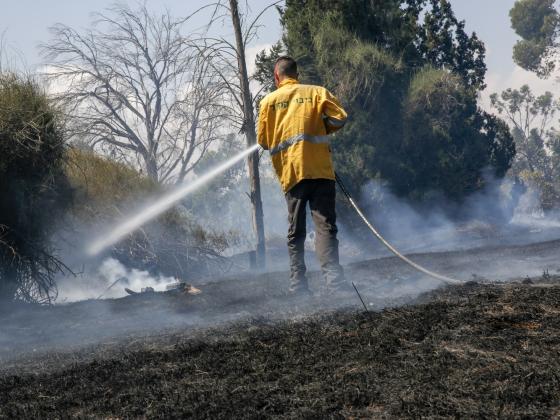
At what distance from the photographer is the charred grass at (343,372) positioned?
2.89 metres

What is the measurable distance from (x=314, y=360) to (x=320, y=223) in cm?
321

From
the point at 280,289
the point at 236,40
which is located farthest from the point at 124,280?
the point at 280,289

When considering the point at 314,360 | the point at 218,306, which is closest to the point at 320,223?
the point at 218,306

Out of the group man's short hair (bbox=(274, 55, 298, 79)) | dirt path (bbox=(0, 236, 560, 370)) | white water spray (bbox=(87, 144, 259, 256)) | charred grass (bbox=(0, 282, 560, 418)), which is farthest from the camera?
white water spray (bbox=(87, 144, 259, 256))

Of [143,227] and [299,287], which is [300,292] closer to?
[299,287]

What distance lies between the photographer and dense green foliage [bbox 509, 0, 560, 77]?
133ft

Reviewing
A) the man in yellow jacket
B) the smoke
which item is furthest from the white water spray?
the man in yellow jacket

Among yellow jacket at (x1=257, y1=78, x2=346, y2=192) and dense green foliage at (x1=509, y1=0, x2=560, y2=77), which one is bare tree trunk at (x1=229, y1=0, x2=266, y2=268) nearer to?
yellow jacket at (x1=257, y1=78, x2=346, y2=192)

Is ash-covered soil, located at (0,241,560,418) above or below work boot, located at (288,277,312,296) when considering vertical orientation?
above

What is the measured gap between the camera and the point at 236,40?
548 inches

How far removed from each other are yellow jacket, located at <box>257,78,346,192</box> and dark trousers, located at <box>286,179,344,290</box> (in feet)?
0.36

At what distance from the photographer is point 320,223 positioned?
22.4 feet

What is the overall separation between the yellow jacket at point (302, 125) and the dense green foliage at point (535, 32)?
1479 inches

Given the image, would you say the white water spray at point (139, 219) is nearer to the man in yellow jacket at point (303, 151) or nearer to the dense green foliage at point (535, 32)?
the man in yellow jacket at point (303, 151)
